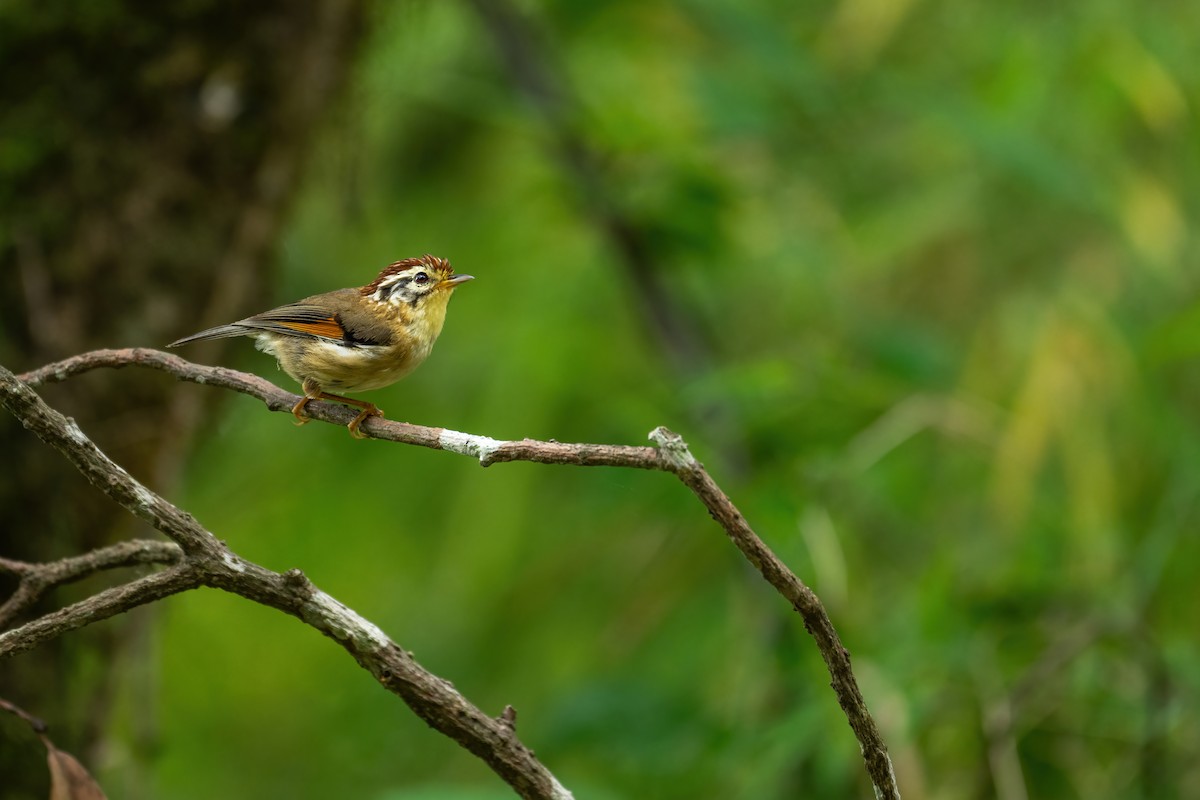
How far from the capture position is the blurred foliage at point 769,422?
14.8 ft

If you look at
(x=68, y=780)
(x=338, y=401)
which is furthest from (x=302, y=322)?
(x=68, y=780)

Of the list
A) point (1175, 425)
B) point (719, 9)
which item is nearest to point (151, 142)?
point (719, 9)

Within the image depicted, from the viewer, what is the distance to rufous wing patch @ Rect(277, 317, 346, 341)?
2.92 metres

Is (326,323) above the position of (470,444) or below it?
above

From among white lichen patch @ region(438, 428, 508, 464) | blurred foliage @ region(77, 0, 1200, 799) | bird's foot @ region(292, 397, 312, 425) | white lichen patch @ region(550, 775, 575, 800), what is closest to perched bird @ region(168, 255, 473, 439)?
bird's foot @ region(292, 397, 312, 425)

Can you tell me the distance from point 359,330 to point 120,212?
2.05m

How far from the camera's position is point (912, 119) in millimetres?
6953

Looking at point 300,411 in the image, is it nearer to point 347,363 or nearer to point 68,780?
point 347,363

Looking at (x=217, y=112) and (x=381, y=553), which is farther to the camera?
(x=381, y=553)

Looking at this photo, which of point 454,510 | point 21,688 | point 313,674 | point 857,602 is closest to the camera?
point 21,688

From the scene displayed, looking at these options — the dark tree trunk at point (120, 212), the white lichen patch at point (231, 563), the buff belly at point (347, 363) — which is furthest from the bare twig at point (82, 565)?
Answer: the dark tree trunk at point (120, 212)

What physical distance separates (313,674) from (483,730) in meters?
6.30

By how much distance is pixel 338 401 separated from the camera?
2672 millimetres

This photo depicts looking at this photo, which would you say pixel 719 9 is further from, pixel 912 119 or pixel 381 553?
pixel 381 553
